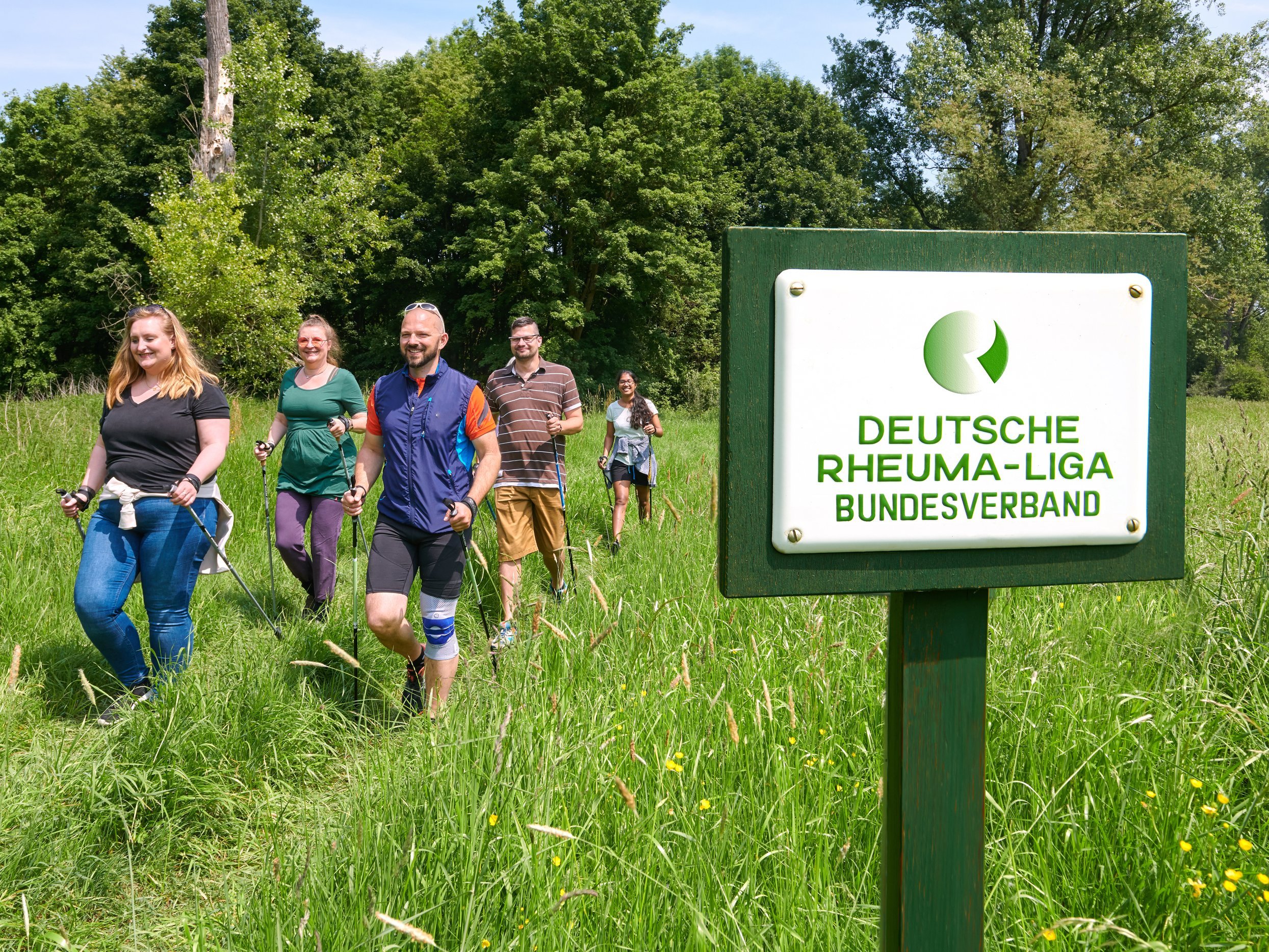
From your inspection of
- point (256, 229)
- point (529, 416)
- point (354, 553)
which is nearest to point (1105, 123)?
point (256, 229)

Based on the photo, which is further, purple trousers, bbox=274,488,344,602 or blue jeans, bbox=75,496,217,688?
purple trousers, bbox=274,488,344,602

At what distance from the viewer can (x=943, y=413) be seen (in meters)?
1.36

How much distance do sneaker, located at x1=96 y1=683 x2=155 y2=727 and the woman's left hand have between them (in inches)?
33.1

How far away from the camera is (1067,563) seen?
143cm

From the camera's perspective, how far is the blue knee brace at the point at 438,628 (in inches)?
165

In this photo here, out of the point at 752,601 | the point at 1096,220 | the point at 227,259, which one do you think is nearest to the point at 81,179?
the point at 227,259

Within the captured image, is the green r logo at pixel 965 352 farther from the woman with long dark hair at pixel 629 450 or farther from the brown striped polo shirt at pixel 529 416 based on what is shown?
the woman with long dark hair at pixel 629 450

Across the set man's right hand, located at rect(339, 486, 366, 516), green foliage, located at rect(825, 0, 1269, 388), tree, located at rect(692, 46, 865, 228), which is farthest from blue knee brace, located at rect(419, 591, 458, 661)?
tree, located at rect(692, 46, 865, 228)

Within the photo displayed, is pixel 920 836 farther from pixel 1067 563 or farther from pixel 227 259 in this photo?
pixel 227 259

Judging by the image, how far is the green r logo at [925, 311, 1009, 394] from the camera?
1368 mm

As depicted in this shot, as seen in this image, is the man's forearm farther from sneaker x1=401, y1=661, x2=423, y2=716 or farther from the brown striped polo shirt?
the brown striped polo shirt

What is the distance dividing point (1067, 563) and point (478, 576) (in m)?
5.27

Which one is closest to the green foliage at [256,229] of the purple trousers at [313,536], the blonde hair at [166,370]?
the purple trousers at [313,536]

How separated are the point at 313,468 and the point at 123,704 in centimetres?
199
